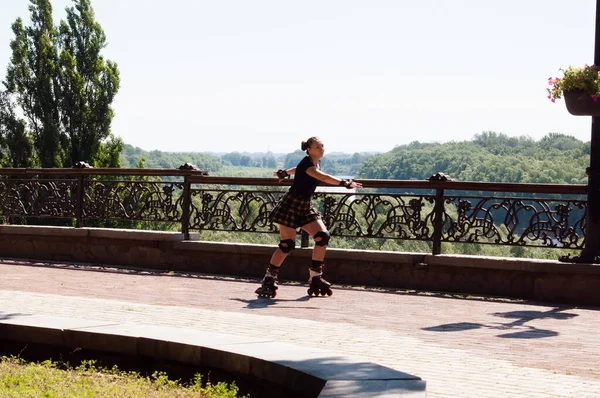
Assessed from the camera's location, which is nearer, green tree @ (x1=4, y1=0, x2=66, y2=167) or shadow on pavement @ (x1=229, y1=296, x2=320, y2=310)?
shadow on pavement @ (x1=229, y1=296, x2=320, y2=310)

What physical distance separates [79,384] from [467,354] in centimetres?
296

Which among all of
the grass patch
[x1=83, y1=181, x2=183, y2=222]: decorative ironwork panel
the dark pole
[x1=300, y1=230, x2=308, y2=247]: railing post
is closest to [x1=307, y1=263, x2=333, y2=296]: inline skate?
[x1=300, y1=230, x2=308, y2=247]: railing post

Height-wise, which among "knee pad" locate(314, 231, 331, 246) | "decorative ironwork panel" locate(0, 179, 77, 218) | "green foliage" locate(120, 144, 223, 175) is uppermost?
"green foliage" locate(120, 144, 223, 175)

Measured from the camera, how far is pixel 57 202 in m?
15.5

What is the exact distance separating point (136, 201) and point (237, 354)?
29.6 ft

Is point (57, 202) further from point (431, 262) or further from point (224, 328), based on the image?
point (224, 328)

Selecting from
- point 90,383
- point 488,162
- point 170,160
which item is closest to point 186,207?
point 90,383

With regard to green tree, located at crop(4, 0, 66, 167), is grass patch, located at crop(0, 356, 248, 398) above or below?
below

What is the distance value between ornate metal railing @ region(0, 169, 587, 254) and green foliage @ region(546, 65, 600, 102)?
120cm

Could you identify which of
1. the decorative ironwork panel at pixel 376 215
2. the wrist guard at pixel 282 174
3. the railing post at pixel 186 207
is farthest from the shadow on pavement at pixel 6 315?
the railing post at pixel 186 207

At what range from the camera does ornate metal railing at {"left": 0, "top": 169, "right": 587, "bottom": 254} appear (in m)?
11.9

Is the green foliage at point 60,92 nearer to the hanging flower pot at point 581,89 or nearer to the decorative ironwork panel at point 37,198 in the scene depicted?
the decorative ironwork panel at point 37,198

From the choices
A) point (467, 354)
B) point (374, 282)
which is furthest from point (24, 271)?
point (467, 354)

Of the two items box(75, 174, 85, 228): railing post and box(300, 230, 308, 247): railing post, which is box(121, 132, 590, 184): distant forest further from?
box(300, 230, 308, 247): railing post
